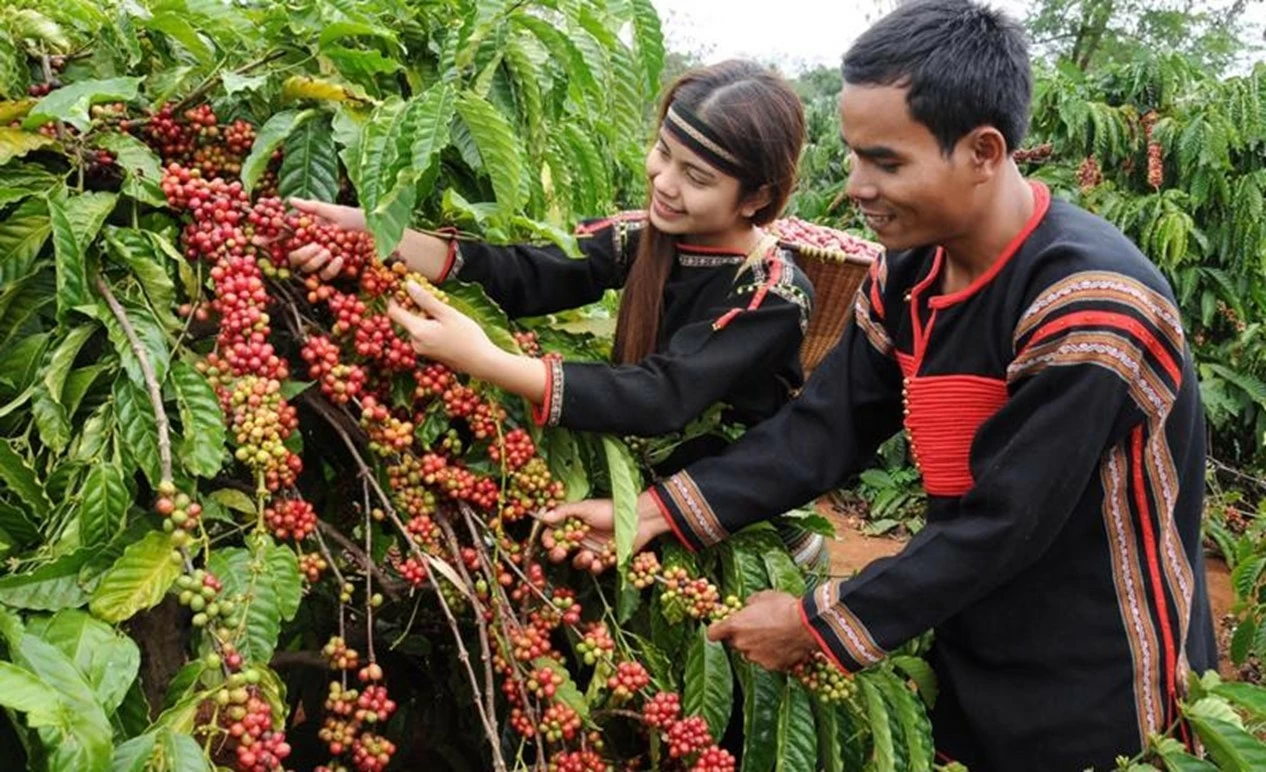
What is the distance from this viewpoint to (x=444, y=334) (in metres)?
1.47

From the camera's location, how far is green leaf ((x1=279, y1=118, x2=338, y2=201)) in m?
1.51

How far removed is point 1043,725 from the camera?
1.64 meters

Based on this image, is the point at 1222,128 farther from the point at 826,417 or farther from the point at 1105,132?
the point at 826,417

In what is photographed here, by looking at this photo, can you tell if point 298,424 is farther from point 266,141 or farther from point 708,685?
point 708,685

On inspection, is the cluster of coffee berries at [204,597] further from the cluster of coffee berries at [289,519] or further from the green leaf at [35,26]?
the green leaf at [35,26]

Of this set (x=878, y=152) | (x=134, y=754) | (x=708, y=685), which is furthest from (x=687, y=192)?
(x=134, y=754)

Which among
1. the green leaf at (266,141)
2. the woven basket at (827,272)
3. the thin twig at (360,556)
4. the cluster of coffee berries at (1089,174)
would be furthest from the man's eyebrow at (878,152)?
the cluster of coffee berries at (1089,174)

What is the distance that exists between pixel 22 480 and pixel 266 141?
504 mm

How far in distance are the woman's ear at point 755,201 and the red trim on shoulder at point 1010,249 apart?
44cm

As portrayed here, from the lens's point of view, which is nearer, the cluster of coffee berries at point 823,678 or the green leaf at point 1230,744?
the green leaf at point 1230,744

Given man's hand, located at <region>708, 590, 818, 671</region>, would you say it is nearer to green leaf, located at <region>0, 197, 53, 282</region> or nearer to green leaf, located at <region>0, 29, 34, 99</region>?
green leaf, located at <region>0, 197, 53, 282</region>

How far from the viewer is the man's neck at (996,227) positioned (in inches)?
60.3

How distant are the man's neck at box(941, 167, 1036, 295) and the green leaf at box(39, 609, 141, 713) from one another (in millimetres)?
1151

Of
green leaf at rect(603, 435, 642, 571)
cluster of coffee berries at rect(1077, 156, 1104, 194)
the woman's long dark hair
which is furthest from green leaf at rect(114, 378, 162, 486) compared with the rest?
cluster of coffee berries at rect(1077, 156, 1104, 194)
